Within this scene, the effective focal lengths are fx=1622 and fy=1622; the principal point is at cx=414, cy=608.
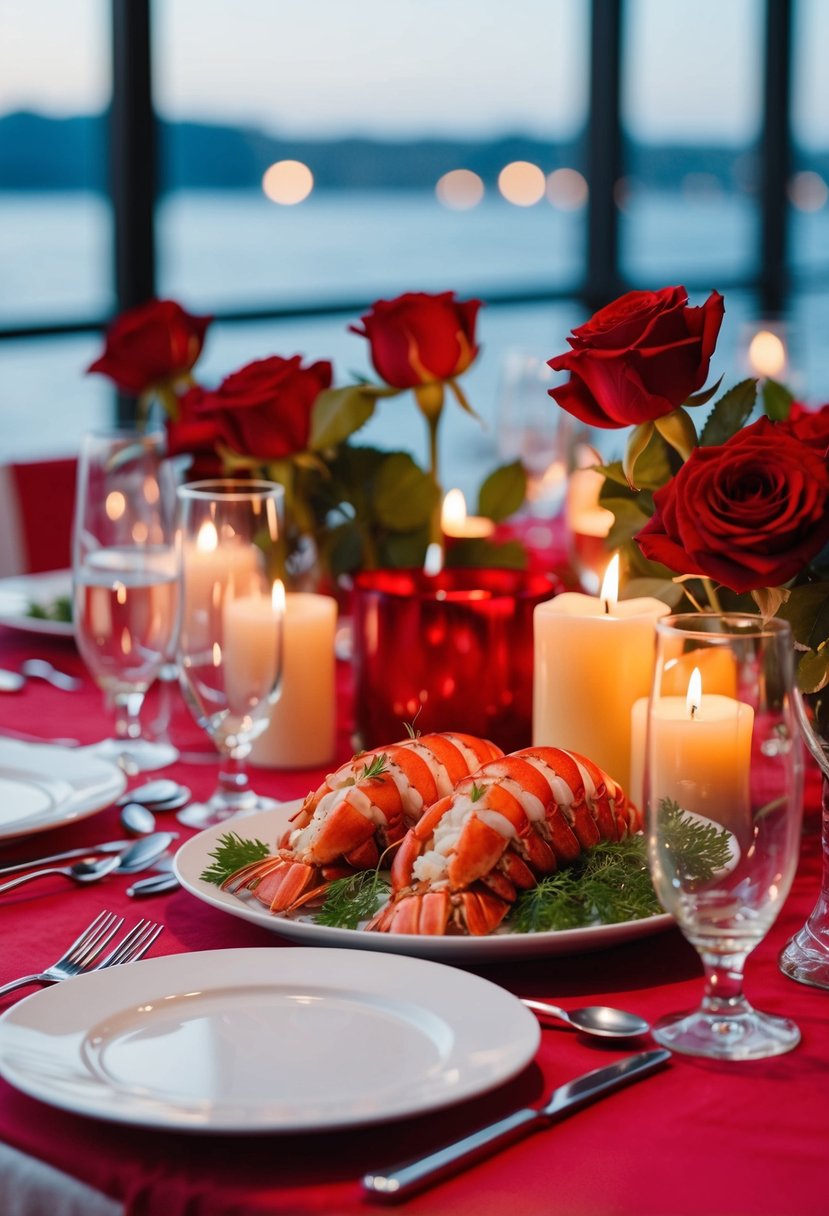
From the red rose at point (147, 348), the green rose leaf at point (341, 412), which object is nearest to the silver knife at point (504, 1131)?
the green rose leaf at point (341, 412)

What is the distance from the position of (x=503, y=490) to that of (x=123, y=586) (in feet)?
1.51

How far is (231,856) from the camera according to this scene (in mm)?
990

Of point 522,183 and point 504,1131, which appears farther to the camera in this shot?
point 522,183

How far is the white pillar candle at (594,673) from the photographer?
1136mm

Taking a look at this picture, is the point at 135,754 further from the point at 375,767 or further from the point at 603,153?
the point at 603,153

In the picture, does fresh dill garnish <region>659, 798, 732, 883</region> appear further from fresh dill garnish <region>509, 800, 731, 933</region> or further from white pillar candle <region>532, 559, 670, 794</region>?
white pillar candle <region>532, 559, 670, 794</region>

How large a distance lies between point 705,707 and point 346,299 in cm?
397

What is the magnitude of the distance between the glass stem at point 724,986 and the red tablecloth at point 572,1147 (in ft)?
0.10

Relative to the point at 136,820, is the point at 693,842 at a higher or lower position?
higher

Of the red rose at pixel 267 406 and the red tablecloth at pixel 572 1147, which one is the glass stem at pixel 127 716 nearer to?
the red rose at pixel 267 406

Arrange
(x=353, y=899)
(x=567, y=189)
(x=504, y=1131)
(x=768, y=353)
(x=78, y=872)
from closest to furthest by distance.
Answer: (x=504, y=1131) < (x=353, y=899) < (x=78, y=872) < (x=768, y=353) < (x=567, y=189)

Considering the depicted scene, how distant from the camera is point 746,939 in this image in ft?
2.55

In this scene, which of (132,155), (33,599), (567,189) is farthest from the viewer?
(567,189)

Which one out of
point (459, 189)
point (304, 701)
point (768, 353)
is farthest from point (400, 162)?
point (304, 701)
